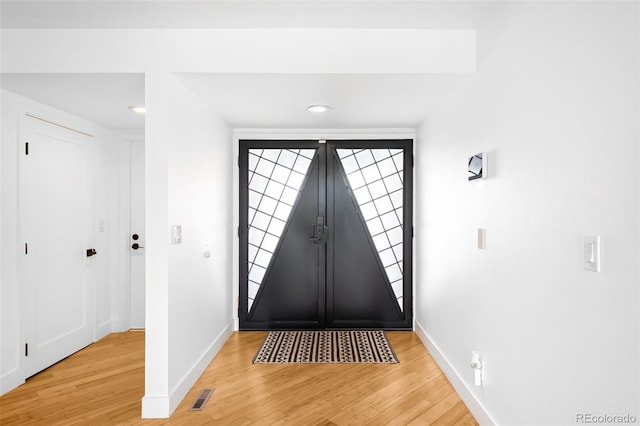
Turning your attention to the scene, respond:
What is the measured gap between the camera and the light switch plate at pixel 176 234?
2.29m

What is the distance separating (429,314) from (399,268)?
0.70m

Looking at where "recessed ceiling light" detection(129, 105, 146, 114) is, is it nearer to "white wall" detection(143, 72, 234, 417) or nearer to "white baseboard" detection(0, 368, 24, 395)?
"white wall" detection(143, 72, 234, 417)

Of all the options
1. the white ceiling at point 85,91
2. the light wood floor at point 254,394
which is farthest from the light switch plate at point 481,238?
the white ceiling at point 85,91

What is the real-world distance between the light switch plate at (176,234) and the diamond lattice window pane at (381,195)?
2.02 meters

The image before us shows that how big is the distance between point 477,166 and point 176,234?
1984 millimetres

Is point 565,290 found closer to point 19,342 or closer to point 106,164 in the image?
point 19,342

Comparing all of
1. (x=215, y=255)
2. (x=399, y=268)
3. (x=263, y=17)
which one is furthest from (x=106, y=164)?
(x=399, y=268)

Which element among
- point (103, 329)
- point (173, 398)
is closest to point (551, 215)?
Answer: point (173, 398)

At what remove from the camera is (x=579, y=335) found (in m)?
1.29

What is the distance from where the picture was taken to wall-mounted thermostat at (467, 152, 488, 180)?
2.04 meters

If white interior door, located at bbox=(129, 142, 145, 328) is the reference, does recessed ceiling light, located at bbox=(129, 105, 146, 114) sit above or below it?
above

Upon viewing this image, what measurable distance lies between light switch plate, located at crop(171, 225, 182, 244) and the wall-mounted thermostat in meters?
1.97

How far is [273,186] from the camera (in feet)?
12.7

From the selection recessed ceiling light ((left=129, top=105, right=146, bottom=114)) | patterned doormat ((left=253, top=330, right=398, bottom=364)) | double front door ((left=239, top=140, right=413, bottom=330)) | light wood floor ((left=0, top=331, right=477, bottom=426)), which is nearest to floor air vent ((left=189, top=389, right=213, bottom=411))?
light wood floor ((left=0, top=331, right=477, bottom=426))
